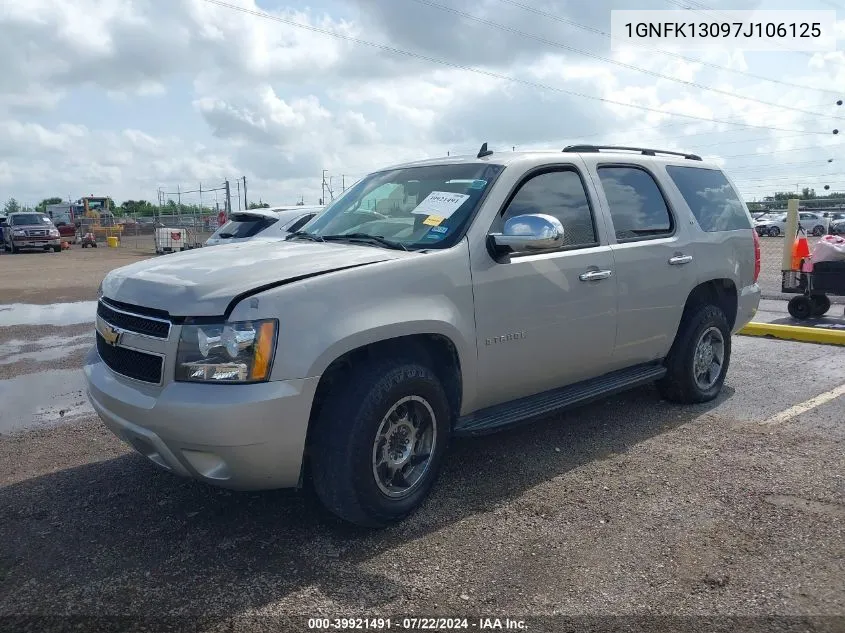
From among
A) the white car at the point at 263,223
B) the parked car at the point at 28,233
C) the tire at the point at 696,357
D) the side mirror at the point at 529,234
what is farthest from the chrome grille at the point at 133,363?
the parked car at the point at 28,233

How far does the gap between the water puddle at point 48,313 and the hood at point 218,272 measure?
708cm

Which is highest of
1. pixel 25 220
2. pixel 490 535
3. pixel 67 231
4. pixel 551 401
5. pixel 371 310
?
pixel 25 220

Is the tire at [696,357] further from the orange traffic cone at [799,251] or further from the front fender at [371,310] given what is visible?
the orange traffic cone at [799,251]

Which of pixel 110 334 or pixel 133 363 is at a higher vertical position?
pixel 110 334

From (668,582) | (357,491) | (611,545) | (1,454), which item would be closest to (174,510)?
(357,491)

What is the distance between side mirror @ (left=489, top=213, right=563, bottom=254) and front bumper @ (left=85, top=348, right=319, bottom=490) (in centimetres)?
136

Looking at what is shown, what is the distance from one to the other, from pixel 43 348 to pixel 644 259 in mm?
7191

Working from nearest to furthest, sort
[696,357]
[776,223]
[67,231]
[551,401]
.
Result: [551,401]
[696,357]
[776,223]
[67,231]

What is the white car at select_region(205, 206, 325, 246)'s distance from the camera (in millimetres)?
11195

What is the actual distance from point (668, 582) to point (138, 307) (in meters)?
2.71

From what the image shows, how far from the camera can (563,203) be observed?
4.59m

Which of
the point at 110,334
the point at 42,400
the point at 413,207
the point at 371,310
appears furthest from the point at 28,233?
the point at 371,310

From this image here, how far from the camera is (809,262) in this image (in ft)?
31.0

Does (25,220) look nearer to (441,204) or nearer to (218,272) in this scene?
(441,204)
